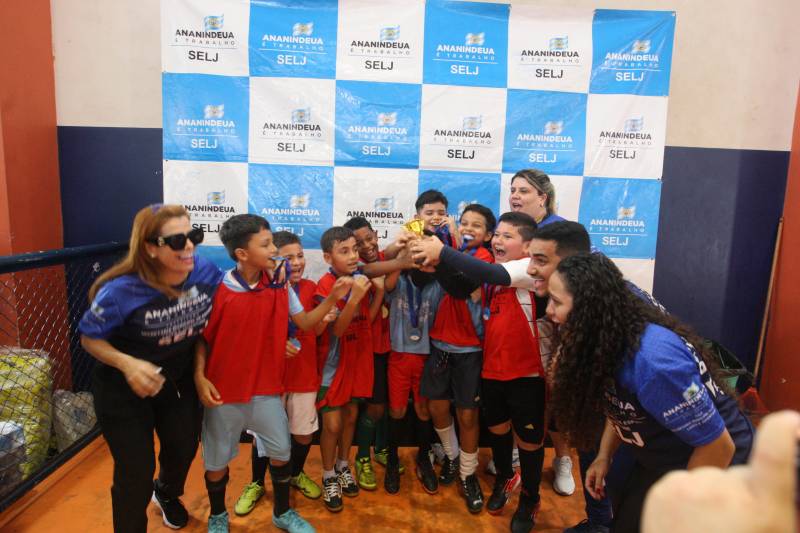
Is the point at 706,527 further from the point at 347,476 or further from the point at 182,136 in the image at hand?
the point at 182,136

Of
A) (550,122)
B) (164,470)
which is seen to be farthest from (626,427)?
(550,122)

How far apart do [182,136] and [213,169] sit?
0.27 metres

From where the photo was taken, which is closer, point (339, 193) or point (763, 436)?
point (763, 436)

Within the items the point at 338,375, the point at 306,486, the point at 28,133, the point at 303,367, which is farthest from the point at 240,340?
the point at 28,133

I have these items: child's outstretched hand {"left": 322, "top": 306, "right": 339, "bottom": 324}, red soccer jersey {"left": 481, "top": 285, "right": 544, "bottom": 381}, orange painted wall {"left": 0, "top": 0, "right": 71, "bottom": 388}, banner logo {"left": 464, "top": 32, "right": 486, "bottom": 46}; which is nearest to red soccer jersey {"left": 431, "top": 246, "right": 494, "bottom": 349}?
red soccer jersey {"left": 481, "top": 285, "right": 544, "bottom": 381}

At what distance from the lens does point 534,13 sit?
3021 mm

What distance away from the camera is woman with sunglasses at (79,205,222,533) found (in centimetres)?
170

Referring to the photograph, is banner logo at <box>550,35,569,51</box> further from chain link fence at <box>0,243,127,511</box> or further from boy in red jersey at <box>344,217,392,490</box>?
chain link fence at <box>0,243,127,511</box>

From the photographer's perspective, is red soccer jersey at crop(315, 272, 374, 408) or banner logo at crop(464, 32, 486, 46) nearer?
red soccer jersey at crop(315, 272, 374, 408)

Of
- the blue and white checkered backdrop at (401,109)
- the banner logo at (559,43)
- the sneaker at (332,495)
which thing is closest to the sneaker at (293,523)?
the sneaker at (332,495)

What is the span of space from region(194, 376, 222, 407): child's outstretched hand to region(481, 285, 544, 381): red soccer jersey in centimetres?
124

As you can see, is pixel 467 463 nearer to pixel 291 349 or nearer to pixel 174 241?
pixel 291 349

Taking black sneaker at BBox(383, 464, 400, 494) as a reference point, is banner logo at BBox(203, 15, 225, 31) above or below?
above

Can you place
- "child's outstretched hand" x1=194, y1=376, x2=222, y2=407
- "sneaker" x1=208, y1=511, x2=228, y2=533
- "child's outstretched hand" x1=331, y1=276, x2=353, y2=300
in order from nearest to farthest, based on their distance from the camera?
"child's outstretched hand" x1=194, y1=376, x2=222, y2=407, "child's outstretched hand" x1=331, y1=276, x2=353, y2=300, "sneaker" x1=208, y1=511, x2=228, y2=533
